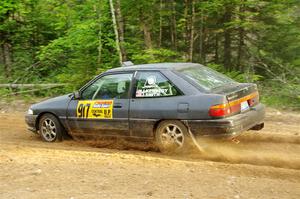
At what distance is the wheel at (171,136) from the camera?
23.2ft

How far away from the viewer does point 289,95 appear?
11250 millimetres

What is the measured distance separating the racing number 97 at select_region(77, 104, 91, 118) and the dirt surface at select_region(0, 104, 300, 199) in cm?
61

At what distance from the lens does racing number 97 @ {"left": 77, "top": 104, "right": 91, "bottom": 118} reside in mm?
8211

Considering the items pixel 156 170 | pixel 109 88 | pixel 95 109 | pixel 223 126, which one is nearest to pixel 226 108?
pixel 223 126

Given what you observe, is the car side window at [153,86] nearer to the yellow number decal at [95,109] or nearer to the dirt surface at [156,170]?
the yellow number decal at [95,109]

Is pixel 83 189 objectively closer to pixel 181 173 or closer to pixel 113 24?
pixel 181 173

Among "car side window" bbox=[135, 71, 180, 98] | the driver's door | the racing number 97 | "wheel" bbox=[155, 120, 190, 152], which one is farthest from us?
the racing number 97

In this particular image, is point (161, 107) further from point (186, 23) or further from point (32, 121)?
point (186, 23)

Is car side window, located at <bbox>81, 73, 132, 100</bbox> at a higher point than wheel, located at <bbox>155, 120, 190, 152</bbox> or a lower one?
higher

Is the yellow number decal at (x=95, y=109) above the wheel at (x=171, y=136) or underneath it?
above

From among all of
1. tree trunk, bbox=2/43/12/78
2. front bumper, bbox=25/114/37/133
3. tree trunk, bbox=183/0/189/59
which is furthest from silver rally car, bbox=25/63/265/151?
tree trunk, bbox=2/43/12/78

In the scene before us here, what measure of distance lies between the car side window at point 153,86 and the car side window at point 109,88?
0.78ft

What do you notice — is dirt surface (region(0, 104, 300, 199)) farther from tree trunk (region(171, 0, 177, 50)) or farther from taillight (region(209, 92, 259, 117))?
tree trunk (region(171, 0, 177, 50))

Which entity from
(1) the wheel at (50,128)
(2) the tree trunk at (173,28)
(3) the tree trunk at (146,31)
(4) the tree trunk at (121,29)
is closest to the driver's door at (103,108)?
(1) the wheel at (50,128)
